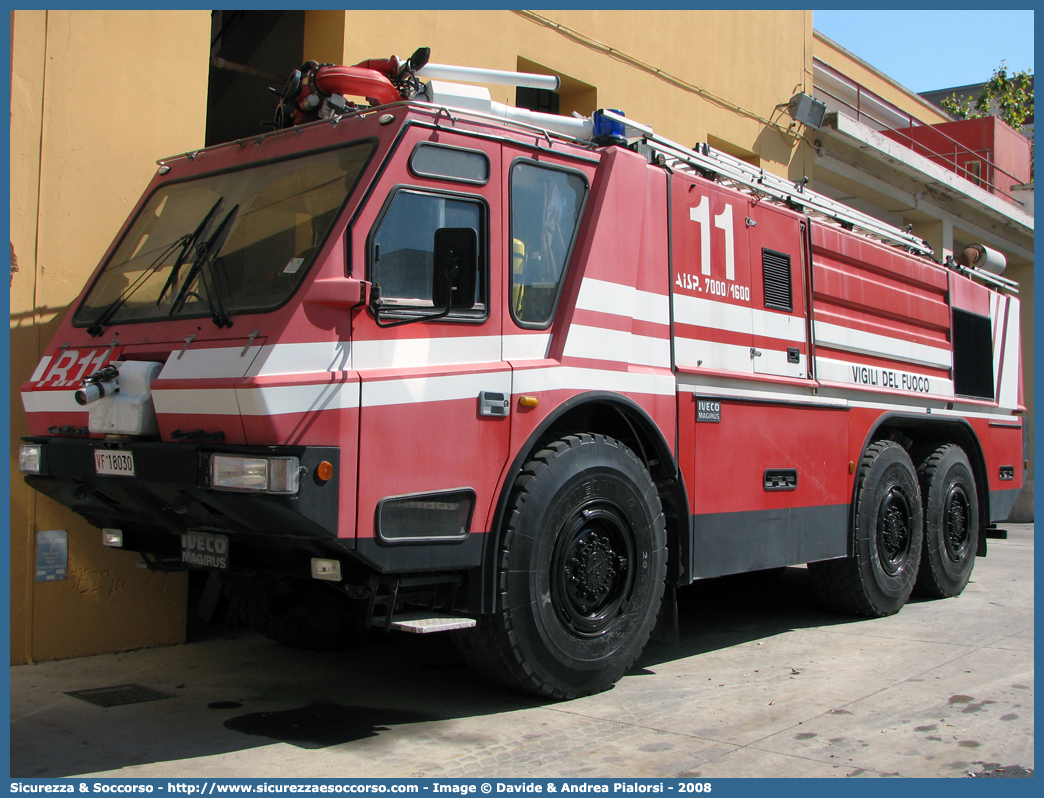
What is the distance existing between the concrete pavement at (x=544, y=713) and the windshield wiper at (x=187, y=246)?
218 centimetres

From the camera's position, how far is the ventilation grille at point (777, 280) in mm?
6625

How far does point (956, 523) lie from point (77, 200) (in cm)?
767

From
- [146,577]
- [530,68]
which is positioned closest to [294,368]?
[146,577]

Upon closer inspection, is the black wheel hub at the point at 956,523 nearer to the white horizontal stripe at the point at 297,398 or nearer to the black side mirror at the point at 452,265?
the black side mirror at the point at 452,265

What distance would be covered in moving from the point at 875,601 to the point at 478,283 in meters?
4.63

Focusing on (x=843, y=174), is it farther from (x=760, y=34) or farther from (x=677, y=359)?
(x=677, y=359)

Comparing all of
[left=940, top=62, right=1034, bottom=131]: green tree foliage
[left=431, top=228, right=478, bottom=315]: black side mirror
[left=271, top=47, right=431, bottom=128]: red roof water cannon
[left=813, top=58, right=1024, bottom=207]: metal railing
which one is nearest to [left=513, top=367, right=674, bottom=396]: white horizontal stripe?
[left=431, top=228, right=478, bottom=315]: black side mirror

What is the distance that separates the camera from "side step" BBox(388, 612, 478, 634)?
4340mm

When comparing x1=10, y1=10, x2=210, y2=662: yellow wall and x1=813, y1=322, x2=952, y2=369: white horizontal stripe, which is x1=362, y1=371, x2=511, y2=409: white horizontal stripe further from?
x1=813, y1=322, x2=952, y2=369: white horizontal stripe

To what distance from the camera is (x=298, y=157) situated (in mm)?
4895

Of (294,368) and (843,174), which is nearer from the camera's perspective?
(294,368)

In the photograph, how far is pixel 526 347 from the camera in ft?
16.1

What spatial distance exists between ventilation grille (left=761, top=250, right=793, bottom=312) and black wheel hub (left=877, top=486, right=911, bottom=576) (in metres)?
1.99

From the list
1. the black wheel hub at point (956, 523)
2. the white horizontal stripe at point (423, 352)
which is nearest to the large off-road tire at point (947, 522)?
the black wheel hub at point (956, 523)
